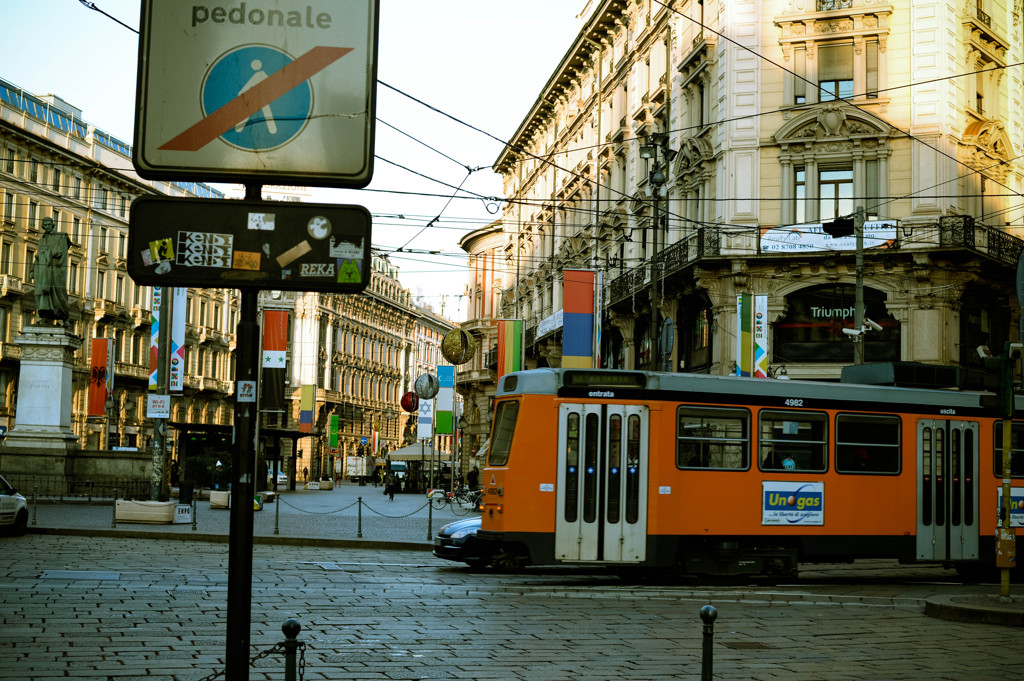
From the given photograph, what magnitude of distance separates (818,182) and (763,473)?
57.4ft

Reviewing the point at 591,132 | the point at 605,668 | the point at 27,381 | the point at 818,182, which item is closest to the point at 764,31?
the point at 818,182

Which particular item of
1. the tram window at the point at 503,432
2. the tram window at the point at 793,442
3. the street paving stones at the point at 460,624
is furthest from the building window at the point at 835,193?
the tram window at the point at 503,432

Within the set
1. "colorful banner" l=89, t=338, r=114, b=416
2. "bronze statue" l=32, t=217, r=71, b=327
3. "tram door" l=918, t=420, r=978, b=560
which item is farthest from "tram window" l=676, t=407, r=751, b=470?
"colorful banner" l=89, t=338, r=114, b=416

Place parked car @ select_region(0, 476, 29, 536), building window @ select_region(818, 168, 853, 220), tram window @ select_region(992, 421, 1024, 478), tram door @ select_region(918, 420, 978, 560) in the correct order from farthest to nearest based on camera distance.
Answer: building window @ select_region(818, 168, 853, 220) → parked car @ select_region(0, 476, 29, 536) → tram window @ select_region(992, 421, 1024, 478) → tram door @ select_region(918, 420, 978, 560)

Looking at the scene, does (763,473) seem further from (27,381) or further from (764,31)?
(27,381)

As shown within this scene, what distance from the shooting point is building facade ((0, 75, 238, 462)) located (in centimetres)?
6106

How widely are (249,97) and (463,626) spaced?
7.38 metres

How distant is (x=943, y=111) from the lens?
30688 millimetres

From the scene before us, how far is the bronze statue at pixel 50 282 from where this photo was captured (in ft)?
105

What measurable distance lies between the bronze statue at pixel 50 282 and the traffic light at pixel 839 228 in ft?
71.1

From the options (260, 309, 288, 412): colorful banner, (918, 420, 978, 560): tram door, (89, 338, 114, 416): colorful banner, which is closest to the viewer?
(918, 420, 978, 560): tram door

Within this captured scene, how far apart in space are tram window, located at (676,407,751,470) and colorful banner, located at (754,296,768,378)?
1396 cm

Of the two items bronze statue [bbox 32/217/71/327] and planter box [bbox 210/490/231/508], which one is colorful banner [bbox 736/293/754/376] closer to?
planter box [bbox 210/490/231/508]

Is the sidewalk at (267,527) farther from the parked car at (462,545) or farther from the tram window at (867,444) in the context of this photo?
the tram window at (867,444)
